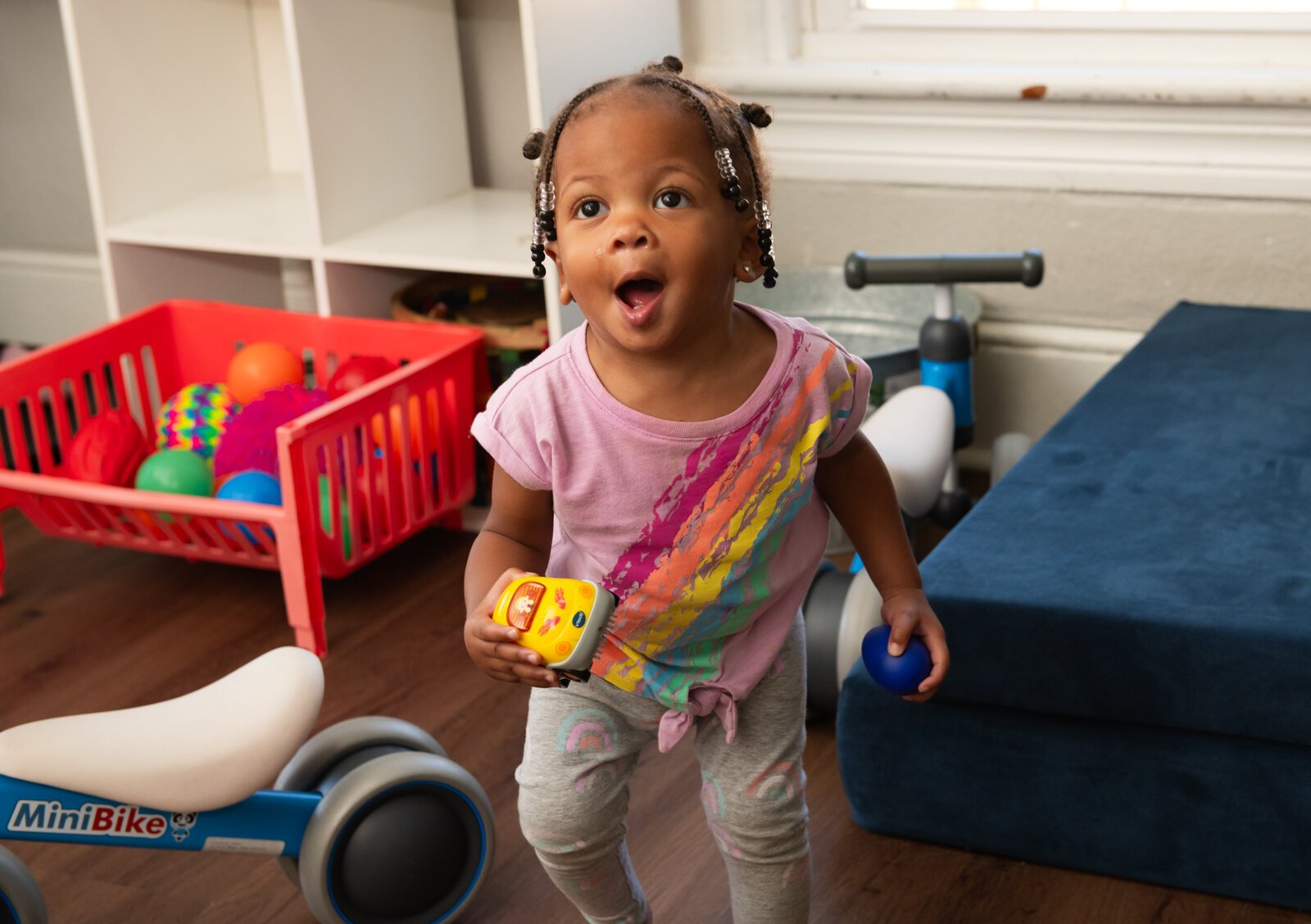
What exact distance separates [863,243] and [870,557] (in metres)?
1.22

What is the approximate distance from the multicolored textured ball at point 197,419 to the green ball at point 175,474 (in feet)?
0.25

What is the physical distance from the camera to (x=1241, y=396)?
160 cm

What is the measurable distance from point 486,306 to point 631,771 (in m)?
1.17

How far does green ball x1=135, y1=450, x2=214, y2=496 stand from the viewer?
5.86 feet

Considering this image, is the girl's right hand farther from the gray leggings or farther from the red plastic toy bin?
the red plastic toy bin

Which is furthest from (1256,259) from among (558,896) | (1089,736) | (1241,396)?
(558,896)

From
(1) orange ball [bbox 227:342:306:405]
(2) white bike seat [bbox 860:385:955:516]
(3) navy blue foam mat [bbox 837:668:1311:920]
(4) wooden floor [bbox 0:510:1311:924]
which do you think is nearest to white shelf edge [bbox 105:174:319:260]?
(1) orange ball [bbox 227:342:306:405]

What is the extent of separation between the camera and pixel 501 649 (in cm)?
81

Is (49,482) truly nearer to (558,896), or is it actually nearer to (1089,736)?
(558,896)

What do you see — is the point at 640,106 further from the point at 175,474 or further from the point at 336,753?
the point at 175,474

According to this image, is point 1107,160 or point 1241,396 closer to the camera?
point 1241,396

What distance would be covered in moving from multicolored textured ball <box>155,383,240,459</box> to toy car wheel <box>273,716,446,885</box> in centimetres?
78

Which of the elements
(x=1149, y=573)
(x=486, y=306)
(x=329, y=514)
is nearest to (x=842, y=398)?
(x=1149, y=573)

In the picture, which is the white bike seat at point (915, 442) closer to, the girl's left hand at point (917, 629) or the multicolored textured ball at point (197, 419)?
the girl's left hand at point (917, 629)
